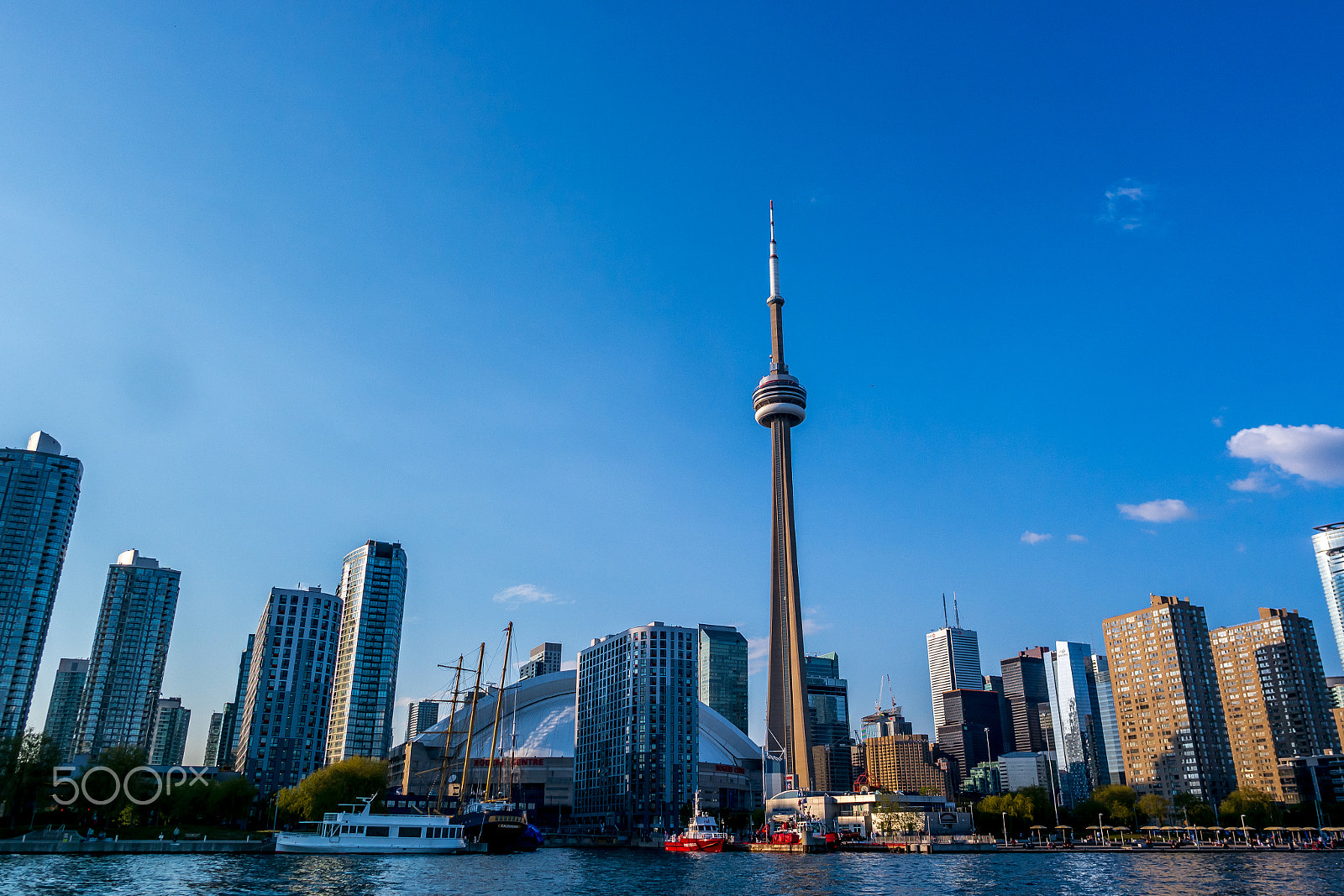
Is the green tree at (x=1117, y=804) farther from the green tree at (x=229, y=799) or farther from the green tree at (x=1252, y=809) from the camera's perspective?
the green tree at (x=229, y=799)

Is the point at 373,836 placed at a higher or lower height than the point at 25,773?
lower

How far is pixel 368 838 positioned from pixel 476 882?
135ft

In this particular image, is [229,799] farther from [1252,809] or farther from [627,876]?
[1252,809]

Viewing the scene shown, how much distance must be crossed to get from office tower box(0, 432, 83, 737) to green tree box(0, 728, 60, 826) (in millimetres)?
55530

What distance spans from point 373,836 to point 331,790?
97.2ft

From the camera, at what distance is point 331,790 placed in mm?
134125

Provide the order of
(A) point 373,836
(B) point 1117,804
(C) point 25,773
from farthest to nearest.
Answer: (B) point 1117,804
(A) point 373,836
(C) point 25,773

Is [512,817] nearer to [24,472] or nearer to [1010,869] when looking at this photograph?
[1010,869]

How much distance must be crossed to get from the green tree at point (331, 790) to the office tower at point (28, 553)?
2320 inches

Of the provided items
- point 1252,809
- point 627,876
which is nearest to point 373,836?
point 627,876

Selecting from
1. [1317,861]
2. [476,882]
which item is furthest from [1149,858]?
[476,882]

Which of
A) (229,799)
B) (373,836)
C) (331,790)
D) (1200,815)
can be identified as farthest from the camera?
(1200,815)

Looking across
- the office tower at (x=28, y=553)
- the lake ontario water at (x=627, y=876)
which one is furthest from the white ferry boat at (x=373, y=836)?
the office tower at (x=28, y=553)

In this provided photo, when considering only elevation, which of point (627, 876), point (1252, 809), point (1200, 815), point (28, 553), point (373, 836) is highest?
point (28, 553)
